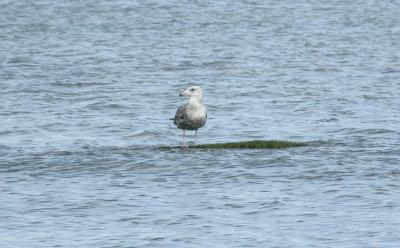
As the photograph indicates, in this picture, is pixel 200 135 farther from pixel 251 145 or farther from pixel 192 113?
pixel 251 145

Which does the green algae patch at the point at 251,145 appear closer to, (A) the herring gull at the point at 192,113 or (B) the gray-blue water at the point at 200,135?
(B) the gray-blue water at the point at 200,135

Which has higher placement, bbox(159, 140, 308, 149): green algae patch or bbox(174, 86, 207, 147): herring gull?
bbox(174, 86, 207, 147): herring gull

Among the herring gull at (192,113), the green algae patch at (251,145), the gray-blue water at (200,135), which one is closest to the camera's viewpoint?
the gray-blue water at (200,135)

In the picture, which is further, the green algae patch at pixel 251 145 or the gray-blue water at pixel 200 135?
the green algae patch at pixel 251 145

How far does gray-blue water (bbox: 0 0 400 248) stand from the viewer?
12.6 meters

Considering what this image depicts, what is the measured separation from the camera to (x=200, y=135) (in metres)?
21.8

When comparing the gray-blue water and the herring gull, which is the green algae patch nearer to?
the gray-blue water

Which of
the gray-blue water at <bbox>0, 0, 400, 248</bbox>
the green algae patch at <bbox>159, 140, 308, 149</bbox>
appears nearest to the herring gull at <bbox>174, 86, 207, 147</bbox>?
the green algae patch at <bbox>159, 140, 308, 149</bbox>

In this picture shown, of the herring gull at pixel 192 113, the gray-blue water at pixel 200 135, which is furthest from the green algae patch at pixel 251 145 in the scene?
the herring gull at pixel 192 113

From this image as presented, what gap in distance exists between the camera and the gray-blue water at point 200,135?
41.2 feet

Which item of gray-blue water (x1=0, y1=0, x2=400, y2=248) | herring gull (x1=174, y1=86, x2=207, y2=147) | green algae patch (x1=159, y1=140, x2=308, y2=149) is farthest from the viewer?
herring gull (x1=174, y1=86, x2=207, y2=147)

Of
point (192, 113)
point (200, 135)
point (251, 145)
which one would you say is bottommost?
point (200, 135)

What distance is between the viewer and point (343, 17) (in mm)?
55500

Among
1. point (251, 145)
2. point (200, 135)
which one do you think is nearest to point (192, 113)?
point (251, 145)
